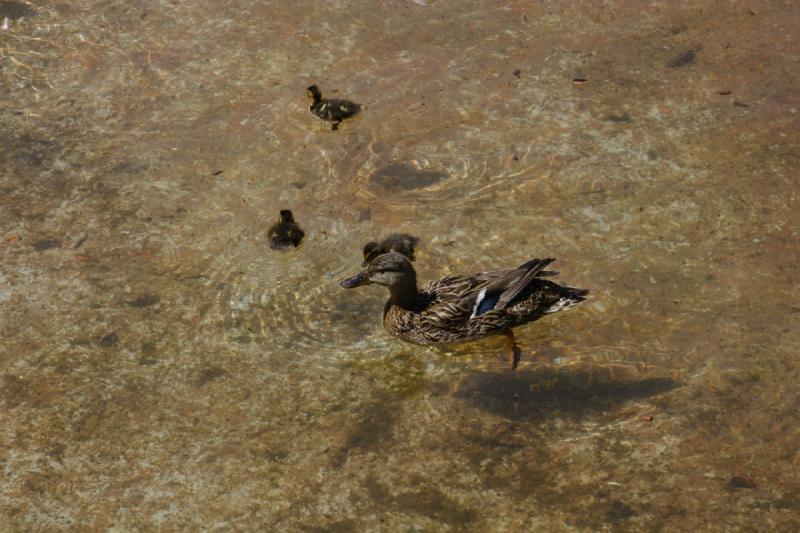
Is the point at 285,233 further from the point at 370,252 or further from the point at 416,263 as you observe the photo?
the point at 416,263

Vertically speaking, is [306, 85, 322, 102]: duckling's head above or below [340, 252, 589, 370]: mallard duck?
above

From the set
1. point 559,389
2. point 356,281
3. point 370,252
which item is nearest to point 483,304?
point 559,389

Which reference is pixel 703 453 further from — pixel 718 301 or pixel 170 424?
pixel 170 424

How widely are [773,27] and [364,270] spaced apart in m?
5.48

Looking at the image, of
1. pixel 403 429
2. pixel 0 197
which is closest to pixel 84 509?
pixel 403 429

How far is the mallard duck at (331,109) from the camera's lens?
28.6ft

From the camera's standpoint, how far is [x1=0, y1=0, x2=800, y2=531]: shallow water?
5.66 m

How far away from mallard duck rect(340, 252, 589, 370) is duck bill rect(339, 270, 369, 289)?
28mm

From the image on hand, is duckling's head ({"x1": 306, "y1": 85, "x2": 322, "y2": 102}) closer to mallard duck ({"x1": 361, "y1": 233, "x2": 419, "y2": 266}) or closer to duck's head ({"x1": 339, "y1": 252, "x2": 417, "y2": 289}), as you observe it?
mallard duck ({"x1": 361, "y1": 233, "x2": 419, "y2": 266})

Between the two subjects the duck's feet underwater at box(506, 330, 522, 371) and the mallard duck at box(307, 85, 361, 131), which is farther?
the mallard duck at box(307, 85, 361, 131)

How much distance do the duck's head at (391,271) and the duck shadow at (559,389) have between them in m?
0.86

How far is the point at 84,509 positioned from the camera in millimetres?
5582

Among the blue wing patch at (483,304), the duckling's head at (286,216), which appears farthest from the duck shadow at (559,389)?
the duckling's head at (286,216)

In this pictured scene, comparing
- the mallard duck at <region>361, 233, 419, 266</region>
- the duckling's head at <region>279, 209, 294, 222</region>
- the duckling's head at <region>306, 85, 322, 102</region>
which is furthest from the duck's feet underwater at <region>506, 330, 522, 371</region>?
the duckling's head at <region>306, 85, 322, 102</region>
